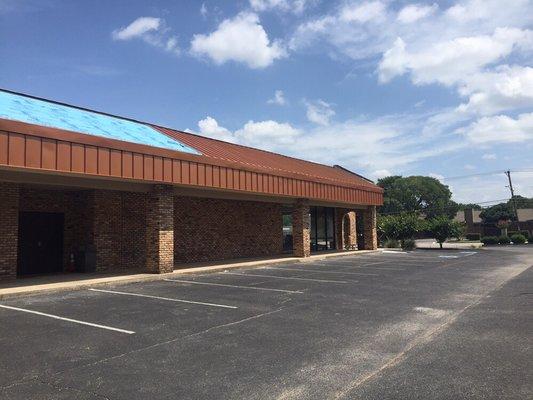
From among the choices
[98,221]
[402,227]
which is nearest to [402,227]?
[402,227]

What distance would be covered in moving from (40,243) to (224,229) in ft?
27.6

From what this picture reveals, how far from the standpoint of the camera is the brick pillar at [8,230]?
13906mm

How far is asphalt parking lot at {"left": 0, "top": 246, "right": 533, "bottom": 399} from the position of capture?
201 inches

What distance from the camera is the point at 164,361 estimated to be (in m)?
6.04

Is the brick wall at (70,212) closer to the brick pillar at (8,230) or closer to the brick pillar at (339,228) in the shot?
the brick pillar at (8,230)

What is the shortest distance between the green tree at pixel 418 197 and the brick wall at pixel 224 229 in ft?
283

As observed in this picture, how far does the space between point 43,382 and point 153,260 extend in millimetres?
10459

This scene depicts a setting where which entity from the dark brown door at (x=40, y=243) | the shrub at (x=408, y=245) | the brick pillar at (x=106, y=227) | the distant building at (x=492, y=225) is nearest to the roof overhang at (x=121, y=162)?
the brick pillar at (x=106, y=227)

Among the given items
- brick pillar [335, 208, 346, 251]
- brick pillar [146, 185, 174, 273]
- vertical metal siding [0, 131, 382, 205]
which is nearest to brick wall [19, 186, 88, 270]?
brick pillar [146, 185, 174, 273]

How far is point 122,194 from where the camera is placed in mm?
17812

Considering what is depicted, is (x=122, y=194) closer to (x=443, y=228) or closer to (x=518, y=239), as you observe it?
(x=443, y=228)

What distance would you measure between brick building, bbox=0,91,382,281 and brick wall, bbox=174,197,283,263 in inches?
1.9

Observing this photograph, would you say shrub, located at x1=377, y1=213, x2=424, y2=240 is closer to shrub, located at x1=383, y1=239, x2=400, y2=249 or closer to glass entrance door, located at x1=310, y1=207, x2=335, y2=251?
shrub, located at x1=383, y1=239, x2=400, y2=249

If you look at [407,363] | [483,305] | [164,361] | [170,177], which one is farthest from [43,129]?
[483,305]
